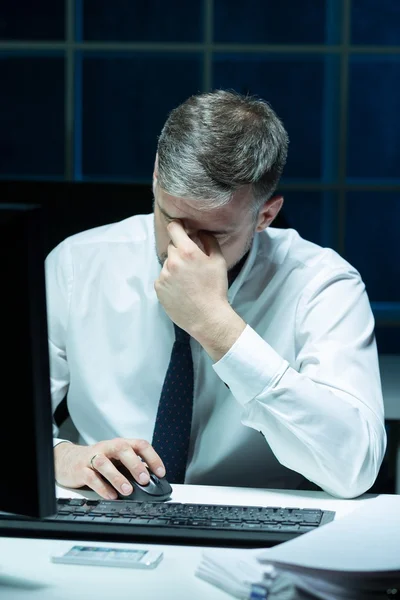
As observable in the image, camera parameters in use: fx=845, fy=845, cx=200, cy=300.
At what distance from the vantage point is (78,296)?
173 cm

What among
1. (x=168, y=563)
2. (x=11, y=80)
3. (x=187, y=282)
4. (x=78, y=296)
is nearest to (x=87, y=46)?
(x=11, y=80)

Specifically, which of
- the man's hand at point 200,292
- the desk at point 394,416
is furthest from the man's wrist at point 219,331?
the desk at point 394,416

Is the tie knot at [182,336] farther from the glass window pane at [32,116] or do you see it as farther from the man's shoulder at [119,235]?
the glass window pane at [32,116]

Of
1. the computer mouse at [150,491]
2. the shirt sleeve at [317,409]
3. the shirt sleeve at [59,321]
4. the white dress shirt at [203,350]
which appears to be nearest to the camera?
the computer mouse at [150,491]

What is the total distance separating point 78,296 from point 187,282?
1.17ft

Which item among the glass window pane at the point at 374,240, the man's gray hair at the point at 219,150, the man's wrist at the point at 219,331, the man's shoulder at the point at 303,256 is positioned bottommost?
the glass window pane at the point at 374,240

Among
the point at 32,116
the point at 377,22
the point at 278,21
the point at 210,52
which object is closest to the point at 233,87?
the point at 278,21

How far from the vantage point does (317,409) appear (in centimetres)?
137

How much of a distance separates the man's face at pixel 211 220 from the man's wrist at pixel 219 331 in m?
0.17

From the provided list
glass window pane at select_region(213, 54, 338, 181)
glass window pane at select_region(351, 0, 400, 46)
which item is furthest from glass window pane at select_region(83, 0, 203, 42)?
glass window pane at select_region(351, 0, 400, 46)

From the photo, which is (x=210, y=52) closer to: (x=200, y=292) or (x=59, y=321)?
(x=59, y=321)

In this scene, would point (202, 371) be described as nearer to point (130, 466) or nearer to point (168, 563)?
point (130, 466)

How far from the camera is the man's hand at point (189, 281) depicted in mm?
1434

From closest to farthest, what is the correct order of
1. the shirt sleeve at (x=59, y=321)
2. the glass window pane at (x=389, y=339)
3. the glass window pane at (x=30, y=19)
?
the shirt sleeve at (x=59, y=321) → the glass window pane at (x=389, y=339) → the glass window pane at (x=30, y=19)
